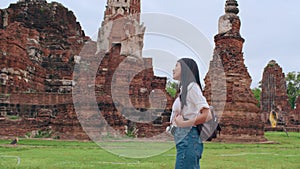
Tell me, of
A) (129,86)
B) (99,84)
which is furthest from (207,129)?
(129,86)

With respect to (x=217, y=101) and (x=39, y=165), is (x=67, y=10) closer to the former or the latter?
(x=217, y=101)

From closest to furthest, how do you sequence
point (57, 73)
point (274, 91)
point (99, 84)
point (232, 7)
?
point (232, 7)
point (99, 84)
point (57, 73)
point (274, 91)

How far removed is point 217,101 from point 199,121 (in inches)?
570

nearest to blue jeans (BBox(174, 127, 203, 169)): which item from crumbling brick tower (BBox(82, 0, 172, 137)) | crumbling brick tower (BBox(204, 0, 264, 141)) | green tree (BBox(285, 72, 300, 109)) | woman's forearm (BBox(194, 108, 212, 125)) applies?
woman's forearm (BBox(194, 108, 212, 125))

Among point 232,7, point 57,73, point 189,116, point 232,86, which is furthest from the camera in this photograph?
point 57,73

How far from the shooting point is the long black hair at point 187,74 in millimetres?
4180

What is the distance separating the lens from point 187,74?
4.23 metres

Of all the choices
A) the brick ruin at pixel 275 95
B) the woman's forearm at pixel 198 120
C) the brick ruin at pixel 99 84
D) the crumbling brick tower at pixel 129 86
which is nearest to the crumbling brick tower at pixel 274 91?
the brick ruin at pixel 275 95

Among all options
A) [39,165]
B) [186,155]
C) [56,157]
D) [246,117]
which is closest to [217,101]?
[246,117]

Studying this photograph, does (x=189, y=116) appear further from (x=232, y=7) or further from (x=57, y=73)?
(x=57, y=73)

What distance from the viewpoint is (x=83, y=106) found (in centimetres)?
1688

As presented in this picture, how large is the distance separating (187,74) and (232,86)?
14803mm

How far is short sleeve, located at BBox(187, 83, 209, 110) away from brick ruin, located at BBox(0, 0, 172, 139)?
12.6 m

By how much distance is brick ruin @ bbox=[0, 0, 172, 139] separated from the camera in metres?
17.5
